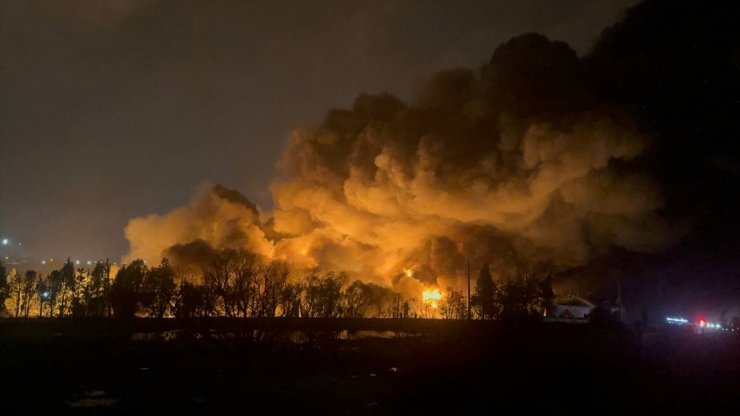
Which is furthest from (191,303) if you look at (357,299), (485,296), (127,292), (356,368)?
(485,296)

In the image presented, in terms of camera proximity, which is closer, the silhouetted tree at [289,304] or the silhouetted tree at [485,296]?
the silhouetted tree at [289,304]

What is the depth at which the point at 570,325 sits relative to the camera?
1932 inches

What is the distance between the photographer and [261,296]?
130 feet

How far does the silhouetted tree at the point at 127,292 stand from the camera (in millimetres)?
49281

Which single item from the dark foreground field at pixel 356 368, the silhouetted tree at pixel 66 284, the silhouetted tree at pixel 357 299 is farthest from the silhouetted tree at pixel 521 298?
the silhouetted tree at pixel 66 284

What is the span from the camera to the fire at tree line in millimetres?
42281

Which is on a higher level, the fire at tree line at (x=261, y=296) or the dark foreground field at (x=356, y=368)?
the fire at tree line at (x=261, y=296)

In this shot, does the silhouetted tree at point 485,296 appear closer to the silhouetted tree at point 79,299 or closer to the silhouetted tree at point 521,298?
the silhouetted tree at point 521,298

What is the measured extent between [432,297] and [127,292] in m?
28.1

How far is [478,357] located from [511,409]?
1492 cm

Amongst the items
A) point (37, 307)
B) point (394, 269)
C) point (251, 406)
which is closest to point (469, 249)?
point (394, 269)

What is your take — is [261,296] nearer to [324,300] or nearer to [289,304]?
[289,304]

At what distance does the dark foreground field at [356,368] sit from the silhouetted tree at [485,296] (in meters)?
8.65

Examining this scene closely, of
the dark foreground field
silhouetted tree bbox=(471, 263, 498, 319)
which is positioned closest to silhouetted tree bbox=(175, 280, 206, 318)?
the dark foreground field
